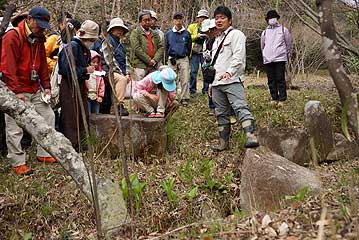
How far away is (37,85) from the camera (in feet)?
16.5

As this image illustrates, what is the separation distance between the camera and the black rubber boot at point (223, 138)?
5.68 m

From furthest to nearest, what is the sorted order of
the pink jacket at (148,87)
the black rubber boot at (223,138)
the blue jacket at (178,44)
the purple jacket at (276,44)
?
1. the blue jacket at (178,44)
2. the purple jacket at (276,44)
3. the pink jacket at (148,87)
4. the black rubber boot at (223,138)

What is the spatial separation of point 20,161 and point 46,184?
416 mm

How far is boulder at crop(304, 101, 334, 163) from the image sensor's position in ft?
19.7

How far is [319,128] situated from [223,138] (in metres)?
1.37

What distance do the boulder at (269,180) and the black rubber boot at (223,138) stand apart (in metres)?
0.84

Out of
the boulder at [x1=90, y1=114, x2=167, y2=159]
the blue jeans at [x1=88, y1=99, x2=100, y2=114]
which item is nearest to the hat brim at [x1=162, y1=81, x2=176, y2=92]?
the boulder at [x1=90, y1=114, x2=167, y2=159]

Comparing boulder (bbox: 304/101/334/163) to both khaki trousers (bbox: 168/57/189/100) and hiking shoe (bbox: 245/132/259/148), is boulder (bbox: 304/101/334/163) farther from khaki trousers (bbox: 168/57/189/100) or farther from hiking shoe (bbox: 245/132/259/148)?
khaki trousers (bbox: 168/57/189/100)

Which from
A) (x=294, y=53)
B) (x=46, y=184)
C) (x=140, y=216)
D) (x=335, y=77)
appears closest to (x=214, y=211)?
(x=140, y=216)

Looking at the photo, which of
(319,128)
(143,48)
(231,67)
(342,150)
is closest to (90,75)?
(143,48)

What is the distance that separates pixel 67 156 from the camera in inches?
144

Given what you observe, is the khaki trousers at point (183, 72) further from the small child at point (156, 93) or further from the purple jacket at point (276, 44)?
the small child at point (156, 93)

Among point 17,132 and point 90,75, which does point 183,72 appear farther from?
point 17,132

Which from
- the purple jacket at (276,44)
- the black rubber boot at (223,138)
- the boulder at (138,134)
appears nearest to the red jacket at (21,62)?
the boulder at (138,134)
